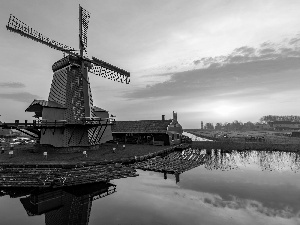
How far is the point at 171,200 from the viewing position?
1393cm

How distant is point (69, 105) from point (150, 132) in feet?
53.0

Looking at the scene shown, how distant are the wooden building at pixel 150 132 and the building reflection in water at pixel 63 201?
21.6 meters

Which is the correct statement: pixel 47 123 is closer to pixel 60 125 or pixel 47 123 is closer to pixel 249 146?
pixel 60 125

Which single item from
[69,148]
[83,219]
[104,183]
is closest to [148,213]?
[83,219]

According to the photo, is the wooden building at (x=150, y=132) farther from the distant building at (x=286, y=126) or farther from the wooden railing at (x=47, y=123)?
the distant building at (x=286, y=126)

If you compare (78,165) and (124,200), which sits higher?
(78,165)

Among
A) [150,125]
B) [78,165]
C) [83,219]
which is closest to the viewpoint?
[83,219]

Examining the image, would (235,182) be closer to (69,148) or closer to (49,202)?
(49,202)

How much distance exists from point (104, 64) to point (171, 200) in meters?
22.9

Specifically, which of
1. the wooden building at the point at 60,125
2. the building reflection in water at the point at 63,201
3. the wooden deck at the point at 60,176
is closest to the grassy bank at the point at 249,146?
the wooden building at the point at 60,125

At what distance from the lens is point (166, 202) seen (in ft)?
44.7

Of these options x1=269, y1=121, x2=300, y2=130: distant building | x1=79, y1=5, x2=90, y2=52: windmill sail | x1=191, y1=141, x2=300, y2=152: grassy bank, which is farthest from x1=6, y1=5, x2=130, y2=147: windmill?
x1=269, y1=121, x2=300, y2=130: distant building

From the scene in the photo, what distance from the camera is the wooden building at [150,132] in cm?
3762

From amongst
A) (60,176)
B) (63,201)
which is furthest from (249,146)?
(63,201)
